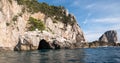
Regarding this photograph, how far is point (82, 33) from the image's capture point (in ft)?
388

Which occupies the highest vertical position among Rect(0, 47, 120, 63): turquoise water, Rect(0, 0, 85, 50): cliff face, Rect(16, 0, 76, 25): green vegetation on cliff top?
Rect(16, 0, 76, 25): green vegetation on cliff top

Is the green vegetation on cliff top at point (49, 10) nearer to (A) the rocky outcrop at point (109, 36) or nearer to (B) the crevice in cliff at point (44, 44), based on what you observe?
(B) the crevice in cliff at point (44, 44)

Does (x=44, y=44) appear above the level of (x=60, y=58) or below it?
above

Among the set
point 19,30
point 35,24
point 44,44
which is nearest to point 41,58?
point 19,30

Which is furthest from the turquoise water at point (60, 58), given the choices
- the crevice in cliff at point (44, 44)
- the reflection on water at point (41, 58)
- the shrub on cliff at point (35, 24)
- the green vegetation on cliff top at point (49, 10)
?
the green vegetation on cliff top at point (49, 10)

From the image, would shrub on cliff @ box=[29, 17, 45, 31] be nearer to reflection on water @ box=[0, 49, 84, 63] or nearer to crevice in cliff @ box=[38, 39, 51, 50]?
crevice in cliff @ box=[38, 39, 51, 50]

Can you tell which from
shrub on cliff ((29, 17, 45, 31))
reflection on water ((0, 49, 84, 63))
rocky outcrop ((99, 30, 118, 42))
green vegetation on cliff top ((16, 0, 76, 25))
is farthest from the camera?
rocky outcrop ((99, 30, 118, 42))

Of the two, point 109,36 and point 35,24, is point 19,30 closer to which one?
point 35,24

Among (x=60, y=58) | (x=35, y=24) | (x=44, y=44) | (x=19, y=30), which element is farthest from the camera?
(x=35, y=24)

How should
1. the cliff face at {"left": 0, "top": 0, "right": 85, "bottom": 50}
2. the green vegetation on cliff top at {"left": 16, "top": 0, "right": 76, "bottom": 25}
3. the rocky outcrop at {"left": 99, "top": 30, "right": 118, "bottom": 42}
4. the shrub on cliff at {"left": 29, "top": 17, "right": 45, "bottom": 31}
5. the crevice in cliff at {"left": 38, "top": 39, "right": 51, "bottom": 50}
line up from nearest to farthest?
the cliff face at {"left": 0, "top": 0, "right": 85, "bottom": 50}
the crevice in cliff at {"left": 38, "top": 39, "right": 51, "bottom": 50}
the shrub on cliff at {"left": 29, "top": 17, "right": 45, "bottom": 31}
the green vegetation on cliff top at {"left": 16, "top": 0, "right": 76, "bottom": 25}
the rocky outcrop at {"left": 99, "top": 30, "right": 118, "bottom": 42}

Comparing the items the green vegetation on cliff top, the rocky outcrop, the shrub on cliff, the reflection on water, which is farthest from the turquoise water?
the rocky outcrop

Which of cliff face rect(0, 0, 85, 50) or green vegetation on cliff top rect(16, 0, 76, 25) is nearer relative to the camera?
cliff face rect(0, 0, 85, 50)

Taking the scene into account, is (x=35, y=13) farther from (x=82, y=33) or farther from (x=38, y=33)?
(x=82, y=33)

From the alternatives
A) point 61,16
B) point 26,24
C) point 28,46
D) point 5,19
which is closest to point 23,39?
point 28,46
